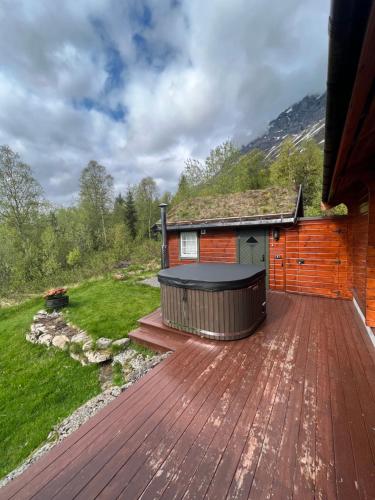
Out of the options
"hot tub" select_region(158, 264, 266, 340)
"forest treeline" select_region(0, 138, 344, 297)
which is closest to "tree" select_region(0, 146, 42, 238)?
"forest treeline" select_region(0, 138, 344, 297)

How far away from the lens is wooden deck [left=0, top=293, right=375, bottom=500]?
4.16 ft

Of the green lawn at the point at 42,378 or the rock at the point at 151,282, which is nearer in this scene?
the green lawn at the point at 42,378

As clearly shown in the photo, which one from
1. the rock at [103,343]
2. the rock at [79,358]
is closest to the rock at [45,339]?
the rock at [79,358]

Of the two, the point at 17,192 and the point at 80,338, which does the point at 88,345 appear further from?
the point at 17,192

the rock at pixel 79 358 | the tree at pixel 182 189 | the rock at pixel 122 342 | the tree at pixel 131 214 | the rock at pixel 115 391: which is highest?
the tree at pixel 182 189

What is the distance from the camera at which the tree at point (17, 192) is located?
37.5 ft

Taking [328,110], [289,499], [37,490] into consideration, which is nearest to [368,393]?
[289,499]

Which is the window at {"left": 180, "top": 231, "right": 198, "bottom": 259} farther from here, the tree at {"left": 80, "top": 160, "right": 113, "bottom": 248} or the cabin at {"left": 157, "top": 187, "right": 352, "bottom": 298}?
the tree at {"left": 80, "top": 160, "right": 113, "bottom": 248}

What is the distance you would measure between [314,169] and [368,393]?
57.5ft

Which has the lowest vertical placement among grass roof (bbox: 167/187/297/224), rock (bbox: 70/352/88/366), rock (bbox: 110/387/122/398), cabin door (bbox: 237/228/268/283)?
rock (bbox: 70/352/88/366)

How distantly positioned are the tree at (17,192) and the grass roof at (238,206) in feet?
A: 32.6

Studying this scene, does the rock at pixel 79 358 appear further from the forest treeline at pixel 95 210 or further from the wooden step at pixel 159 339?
the forest treeline at pixel 95 210

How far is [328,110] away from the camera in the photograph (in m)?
1.29

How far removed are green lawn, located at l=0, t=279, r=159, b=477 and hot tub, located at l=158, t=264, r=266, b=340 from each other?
1.54 meters
